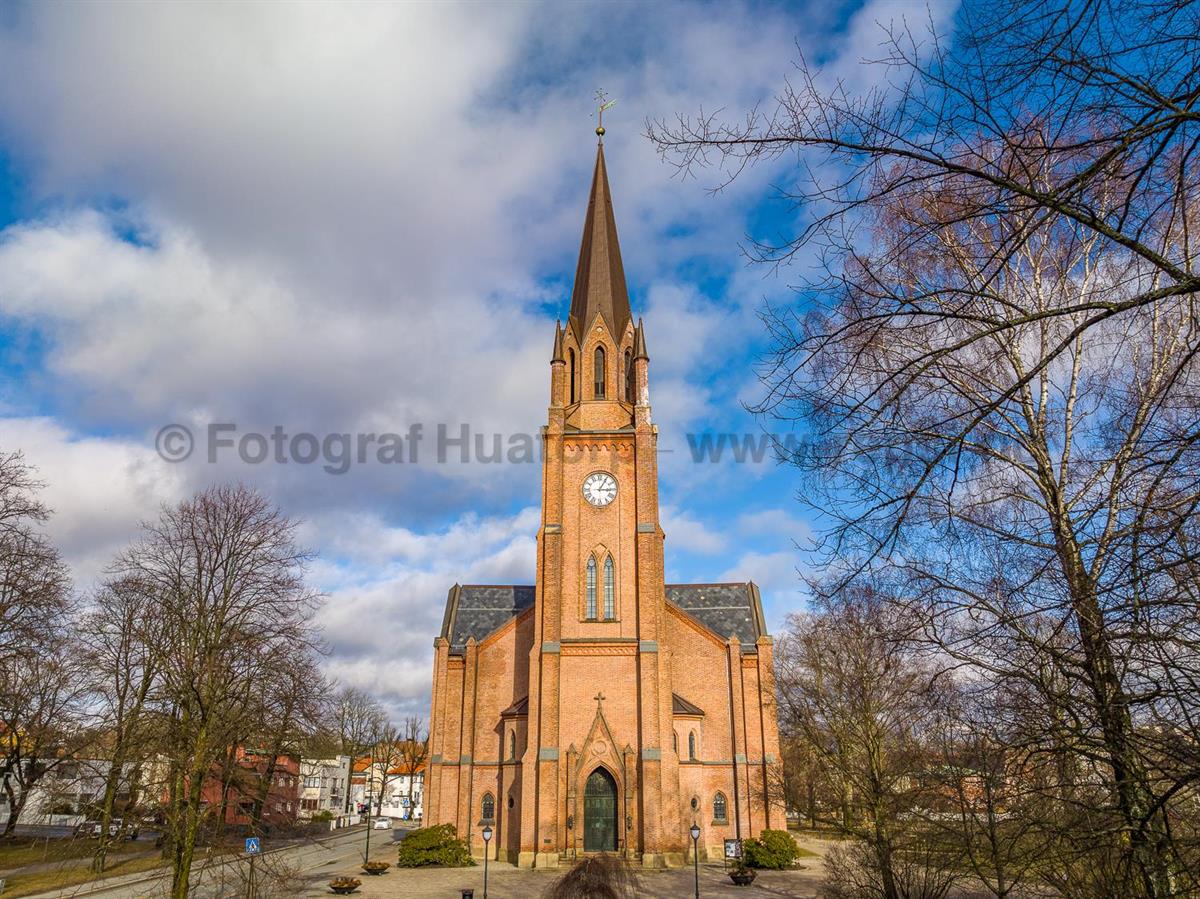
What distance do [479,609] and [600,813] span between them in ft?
49.1

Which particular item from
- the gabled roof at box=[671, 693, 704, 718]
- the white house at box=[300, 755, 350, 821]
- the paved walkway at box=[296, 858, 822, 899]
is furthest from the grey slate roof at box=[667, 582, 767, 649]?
the white house at box=[300, 755, 350, 821]

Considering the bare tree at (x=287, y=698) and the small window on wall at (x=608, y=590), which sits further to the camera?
the small window on wall at (x=608, y=590)

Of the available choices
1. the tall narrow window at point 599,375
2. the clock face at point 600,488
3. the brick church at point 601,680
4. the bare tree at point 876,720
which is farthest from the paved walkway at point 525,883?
the tall narrow window at point 599,375

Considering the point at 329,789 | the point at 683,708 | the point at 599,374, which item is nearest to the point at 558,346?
the point at 599,374

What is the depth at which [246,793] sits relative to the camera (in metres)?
29.0

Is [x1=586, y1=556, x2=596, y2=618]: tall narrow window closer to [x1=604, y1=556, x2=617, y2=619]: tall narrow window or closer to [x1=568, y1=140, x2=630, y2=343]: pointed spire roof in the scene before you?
[x1=604, y1=556, x2=617, y2=619]: tall narrow window

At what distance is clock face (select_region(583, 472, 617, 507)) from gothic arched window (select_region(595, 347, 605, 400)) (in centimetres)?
437

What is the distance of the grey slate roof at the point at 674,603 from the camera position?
41312 millimetres

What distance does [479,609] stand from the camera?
143ft

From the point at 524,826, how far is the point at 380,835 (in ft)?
113

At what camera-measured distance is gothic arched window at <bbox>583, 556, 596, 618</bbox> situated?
113ft

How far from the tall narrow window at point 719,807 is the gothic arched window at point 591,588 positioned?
10336mm

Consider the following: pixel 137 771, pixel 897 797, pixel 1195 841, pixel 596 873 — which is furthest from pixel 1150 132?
pixel 137 771

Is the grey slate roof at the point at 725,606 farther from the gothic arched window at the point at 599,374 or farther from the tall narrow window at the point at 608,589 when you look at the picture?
the gothic arched window at the point at 599,374
